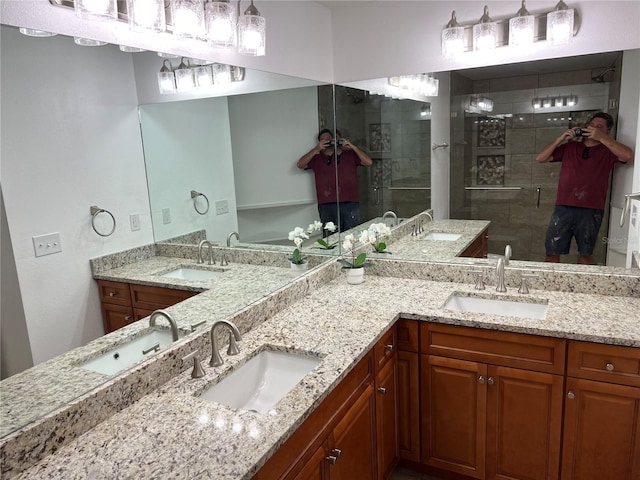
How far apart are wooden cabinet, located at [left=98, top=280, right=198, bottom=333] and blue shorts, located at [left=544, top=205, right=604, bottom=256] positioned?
196 centimetres

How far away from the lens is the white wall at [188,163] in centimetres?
158

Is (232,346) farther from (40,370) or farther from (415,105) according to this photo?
(415,105)

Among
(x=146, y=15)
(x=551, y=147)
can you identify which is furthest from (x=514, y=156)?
(x=146, y=15)

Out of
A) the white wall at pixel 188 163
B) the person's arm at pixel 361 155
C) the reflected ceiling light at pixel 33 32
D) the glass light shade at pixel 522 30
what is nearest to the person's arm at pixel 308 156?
the person's arm at pixel 361 155

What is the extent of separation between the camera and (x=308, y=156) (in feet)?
8.70

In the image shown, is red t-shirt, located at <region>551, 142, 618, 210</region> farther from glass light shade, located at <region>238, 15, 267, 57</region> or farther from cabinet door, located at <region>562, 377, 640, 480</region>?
glass light shade, located at <region>238, 15, 267, 57</region>

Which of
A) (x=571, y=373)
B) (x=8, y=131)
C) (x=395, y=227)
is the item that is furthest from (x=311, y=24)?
(x=571, y=373)

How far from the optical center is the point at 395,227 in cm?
292

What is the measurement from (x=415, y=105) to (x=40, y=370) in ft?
7.54

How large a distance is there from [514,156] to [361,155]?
0.89 meters

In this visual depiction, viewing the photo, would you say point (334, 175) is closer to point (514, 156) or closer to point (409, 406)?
point (514, 156)

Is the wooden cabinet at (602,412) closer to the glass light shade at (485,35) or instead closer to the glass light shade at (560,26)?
the glass light shade at (560,26)

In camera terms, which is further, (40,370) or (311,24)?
(311,24)

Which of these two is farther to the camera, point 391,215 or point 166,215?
point 391,215
